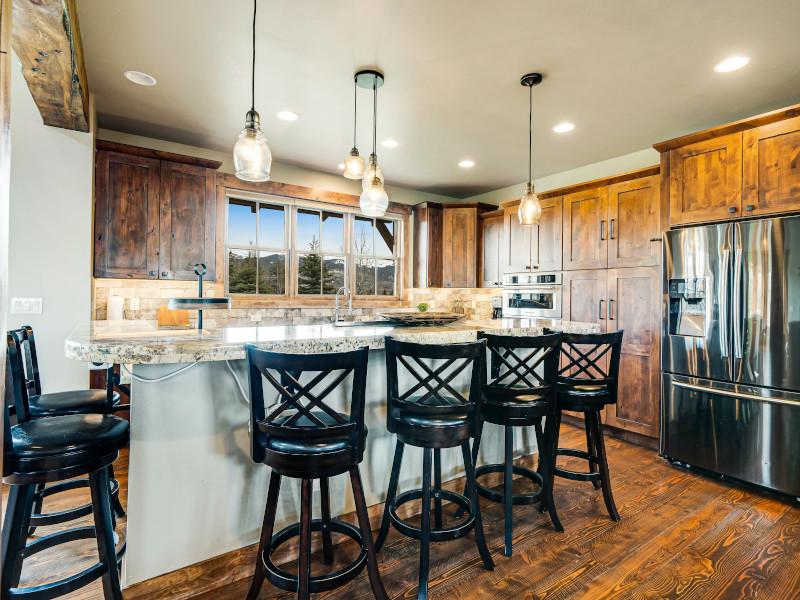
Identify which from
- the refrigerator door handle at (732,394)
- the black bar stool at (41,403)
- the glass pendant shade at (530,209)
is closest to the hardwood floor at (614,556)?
the black bar stool at (41,403)

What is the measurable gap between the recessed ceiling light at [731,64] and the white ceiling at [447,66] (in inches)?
1.8

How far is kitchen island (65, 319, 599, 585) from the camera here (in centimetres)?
146

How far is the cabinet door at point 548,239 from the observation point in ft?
14.4

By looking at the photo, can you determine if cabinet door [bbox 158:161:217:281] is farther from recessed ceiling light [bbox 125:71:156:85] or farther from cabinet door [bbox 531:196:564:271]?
cabinet door [bbox 531:196:564:271]

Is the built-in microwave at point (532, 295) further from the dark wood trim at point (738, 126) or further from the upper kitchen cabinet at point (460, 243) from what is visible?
the dark wood trim at point (738, 126)

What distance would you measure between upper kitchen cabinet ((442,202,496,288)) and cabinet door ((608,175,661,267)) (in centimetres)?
187

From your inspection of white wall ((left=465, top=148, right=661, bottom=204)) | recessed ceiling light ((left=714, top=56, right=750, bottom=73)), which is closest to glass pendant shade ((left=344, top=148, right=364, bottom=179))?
recessed ceiling light ((left=714, top=56, right=750, bottom=73))

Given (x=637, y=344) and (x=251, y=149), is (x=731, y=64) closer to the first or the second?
(x=637, y=344)

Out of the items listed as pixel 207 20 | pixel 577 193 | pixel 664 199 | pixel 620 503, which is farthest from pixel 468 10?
pixel 620 503

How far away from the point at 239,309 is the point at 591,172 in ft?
13.5

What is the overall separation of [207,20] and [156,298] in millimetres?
2626

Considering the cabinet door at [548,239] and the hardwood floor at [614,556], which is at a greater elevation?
the cabinet door at [548,239]

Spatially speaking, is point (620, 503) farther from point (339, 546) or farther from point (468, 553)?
point (339, 546)

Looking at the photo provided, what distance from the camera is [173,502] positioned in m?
1.59
